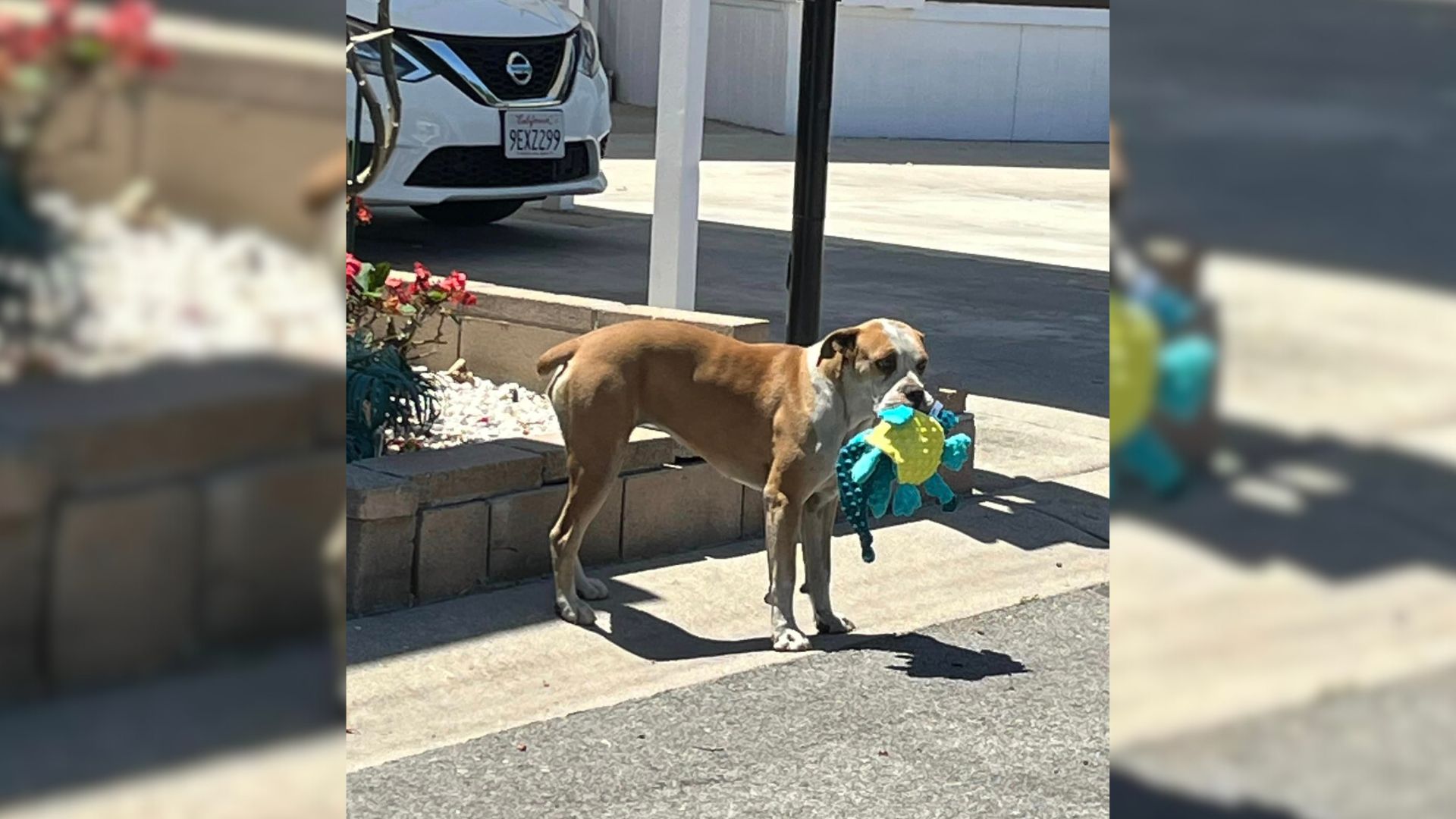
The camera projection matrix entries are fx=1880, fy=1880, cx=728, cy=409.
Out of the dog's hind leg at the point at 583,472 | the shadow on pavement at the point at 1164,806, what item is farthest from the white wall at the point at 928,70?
the shadow on pavement at the point at 1164,806

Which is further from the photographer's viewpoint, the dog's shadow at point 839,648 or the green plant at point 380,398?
the green plant at point 380,398

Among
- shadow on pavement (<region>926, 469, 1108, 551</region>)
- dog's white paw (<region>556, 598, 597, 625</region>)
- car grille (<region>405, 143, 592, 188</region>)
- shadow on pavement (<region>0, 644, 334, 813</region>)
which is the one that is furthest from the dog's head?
car grille (<region>405, 143, 592, 188</region>)

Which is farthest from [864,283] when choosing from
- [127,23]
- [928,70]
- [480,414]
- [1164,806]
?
[928,70]

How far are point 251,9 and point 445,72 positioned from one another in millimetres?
10061

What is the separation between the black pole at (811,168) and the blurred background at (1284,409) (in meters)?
5.89

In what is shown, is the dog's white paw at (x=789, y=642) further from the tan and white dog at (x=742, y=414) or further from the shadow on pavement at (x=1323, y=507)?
the shadow on pavement at (x=1323, y=507)

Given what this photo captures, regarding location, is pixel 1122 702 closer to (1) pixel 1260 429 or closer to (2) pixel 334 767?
(1) pixel 1260 429

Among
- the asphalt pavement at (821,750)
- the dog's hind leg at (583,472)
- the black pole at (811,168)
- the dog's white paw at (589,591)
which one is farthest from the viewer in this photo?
the black pole at (811,168)

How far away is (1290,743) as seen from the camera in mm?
920

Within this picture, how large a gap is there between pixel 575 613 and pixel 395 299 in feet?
6.12

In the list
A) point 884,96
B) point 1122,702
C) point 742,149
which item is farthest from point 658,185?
point 884,96

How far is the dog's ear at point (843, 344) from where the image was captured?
5.12 meters

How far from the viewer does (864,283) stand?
36.4 ft

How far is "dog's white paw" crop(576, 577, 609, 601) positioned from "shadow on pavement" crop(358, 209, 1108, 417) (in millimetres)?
2327
